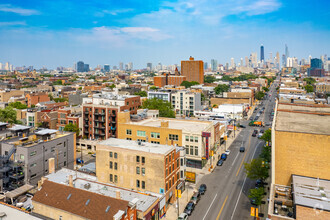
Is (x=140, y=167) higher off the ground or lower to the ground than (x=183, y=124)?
lower

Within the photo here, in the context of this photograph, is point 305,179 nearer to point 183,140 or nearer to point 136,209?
point 136,209

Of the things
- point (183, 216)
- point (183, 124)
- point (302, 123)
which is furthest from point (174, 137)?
point (302, 123)

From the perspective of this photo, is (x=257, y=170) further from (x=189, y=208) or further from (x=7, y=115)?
(x=7, y=115)

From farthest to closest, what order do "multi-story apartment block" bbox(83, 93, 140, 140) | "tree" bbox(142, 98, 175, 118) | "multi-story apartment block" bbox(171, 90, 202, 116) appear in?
"multi-story apartment block" bbox(171, 90, 202, 116), "tree" bbox(142, 98, 175, 118), "multi-story apartment block" bbox(83, 93, 140, 140)

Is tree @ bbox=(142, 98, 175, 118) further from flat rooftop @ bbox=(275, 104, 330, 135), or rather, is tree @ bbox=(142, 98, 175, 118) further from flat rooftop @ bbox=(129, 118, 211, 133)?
flat rooftop @ bbox=(275, 104, 330, 135)

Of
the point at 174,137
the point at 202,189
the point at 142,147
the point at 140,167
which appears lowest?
the point at 202,189

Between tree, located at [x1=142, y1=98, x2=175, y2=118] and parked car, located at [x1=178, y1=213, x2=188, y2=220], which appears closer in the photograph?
parked car, located at [x1=178, y1=213, x2=188, y2=220]

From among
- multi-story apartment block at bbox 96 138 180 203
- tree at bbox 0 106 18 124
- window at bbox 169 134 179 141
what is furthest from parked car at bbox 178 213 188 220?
tree at bbox 0 106 18 124
